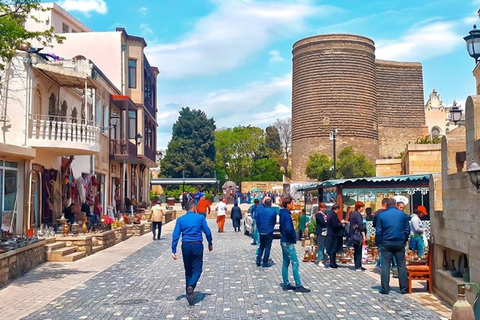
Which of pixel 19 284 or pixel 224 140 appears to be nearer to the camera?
pixel 19 284

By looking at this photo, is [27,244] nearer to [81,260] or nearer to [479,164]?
[81,260]

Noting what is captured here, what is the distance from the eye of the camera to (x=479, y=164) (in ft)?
24.6

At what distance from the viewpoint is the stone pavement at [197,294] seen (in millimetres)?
8047

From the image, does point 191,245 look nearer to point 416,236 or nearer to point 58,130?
point 416,236

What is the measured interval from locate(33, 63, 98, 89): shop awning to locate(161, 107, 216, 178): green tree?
48393 millimetres

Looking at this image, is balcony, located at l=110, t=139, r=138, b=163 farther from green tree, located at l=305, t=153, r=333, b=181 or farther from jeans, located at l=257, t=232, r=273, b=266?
green tree, located at l=305, t=153, r=333, b=181

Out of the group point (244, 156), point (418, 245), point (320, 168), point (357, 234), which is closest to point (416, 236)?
point (418, 245)

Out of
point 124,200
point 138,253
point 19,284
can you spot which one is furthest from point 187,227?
point 124,200

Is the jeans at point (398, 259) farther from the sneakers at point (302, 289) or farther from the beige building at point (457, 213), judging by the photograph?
the sneakers at point (302, 289)

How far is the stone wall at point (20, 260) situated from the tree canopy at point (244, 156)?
63105mm

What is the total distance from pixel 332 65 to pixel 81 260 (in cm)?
5760

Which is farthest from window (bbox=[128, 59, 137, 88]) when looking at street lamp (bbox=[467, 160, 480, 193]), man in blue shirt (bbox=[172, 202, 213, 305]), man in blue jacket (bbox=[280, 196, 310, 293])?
street lamp (bbox=[467, 160, 480, 193])

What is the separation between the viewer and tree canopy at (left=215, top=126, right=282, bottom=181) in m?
76.6

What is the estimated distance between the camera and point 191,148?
227 ft
